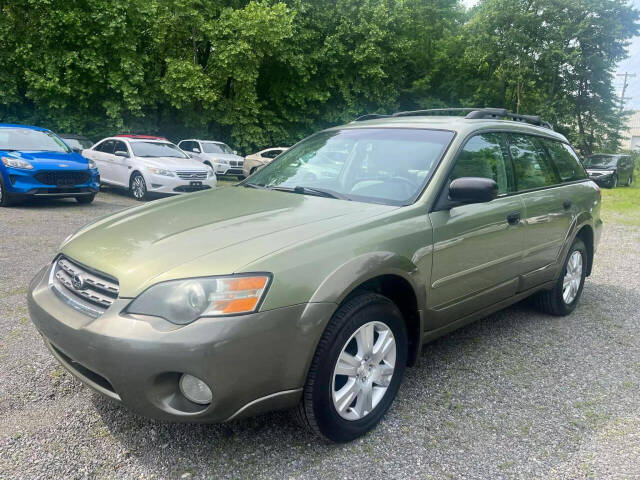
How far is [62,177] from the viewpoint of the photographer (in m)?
9.88

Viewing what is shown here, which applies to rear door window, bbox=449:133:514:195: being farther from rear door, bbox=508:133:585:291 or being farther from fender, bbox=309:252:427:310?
fender, bbox=309:252:427:310

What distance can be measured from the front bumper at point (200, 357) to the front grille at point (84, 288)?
7 cm

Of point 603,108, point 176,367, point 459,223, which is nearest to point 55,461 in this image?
point 176,367

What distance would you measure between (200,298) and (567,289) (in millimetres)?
3881

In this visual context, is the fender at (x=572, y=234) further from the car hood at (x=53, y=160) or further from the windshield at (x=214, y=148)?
the windshield at (x=214, y=148)

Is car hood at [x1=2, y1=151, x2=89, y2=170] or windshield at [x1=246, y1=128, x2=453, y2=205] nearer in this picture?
windshield at [x1=246, y1=128, x2=453, y2=205]

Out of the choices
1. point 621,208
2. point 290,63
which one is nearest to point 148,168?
point 621,208

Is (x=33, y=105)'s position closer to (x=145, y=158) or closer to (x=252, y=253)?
(x=145, y=158)

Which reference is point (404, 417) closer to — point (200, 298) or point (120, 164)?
point (200, 298)

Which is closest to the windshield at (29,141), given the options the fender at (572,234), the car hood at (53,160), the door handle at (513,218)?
the car hood at (53,160)

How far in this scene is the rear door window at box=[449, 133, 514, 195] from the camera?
338 centimetres

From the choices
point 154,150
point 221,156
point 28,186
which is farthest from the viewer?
point 221,156

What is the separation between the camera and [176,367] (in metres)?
2.09

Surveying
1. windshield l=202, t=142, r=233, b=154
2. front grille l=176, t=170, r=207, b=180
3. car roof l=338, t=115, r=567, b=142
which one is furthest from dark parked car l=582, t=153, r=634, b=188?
car roof l=338, t=115, r=567, b=142
